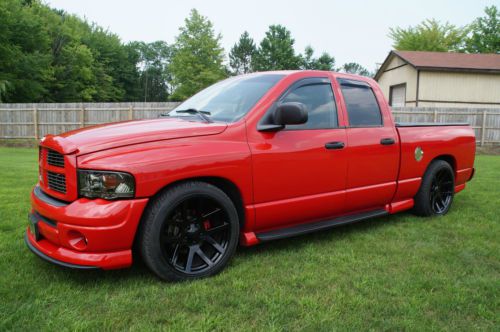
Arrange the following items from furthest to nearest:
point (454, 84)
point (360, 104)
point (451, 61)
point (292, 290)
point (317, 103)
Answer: point (451, 61), point (454, 84), point (360, 104), point (317, 103), point (292, 290)

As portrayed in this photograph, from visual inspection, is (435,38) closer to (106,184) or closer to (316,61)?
(316,61)

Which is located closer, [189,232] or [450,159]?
[189,232]

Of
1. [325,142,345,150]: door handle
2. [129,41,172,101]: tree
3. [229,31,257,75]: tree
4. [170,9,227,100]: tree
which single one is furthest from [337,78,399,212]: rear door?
[129,41,172,101]: tree

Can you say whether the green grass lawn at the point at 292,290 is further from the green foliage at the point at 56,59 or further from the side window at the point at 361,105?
the green foliage at the point at 56,59

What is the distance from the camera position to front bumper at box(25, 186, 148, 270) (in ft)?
9.20

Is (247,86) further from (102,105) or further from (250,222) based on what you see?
(102,105)

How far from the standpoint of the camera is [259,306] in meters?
2.79

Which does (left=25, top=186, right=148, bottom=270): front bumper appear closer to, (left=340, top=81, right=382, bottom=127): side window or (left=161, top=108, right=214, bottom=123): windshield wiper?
(left=161, top=108, right=214, bottom=123): windshield wiper

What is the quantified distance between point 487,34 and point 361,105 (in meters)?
45.8

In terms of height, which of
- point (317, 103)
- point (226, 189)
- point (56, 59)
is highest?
point (56, 59)

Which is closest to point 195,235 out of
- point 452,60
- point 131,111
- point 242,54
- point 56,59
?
point 131,111

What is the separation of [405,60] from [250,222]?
24.6 meters

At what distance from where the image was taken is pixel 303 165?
3.75m

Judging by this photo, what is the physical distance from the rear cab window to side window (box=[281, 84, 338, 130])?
A: 23 cm
